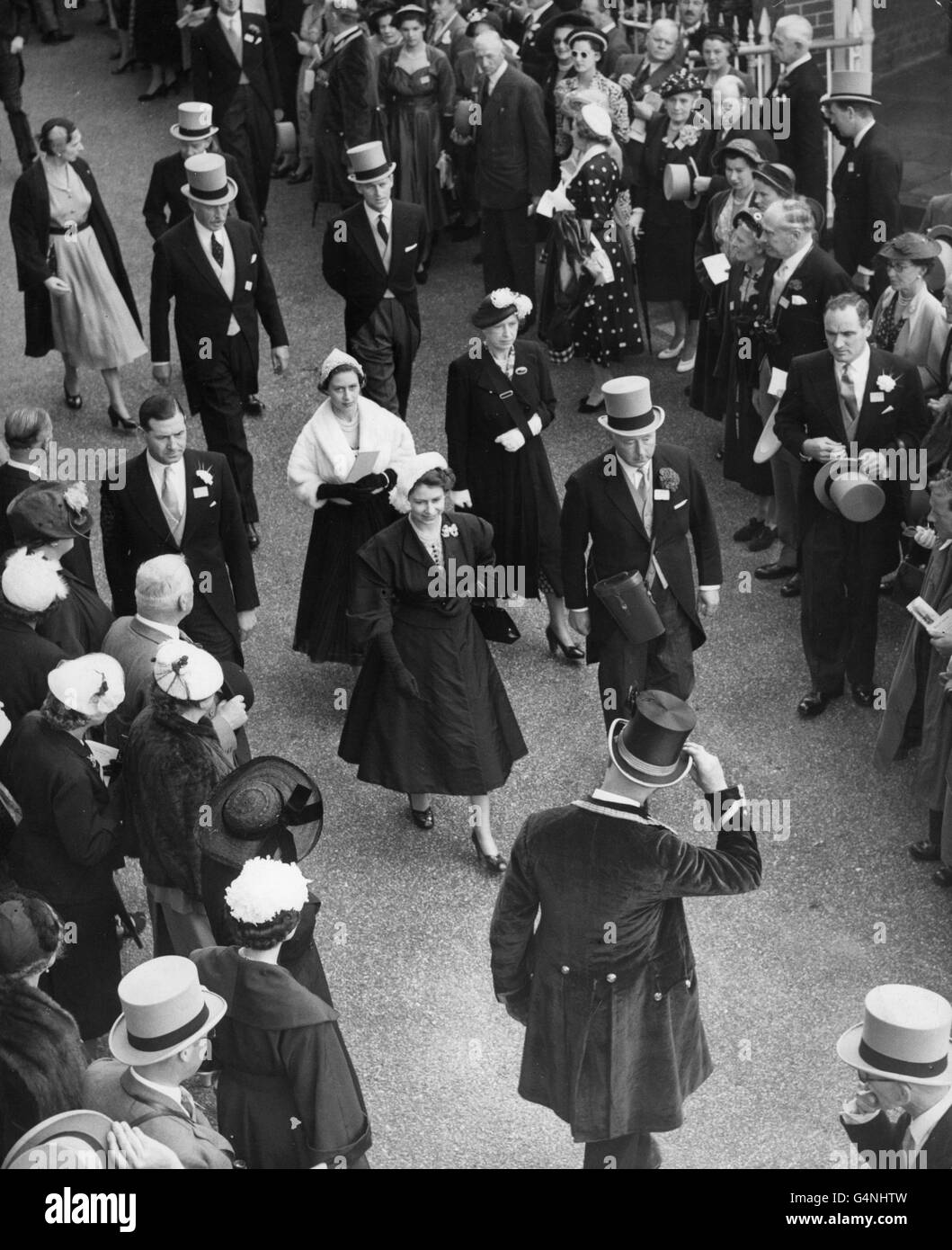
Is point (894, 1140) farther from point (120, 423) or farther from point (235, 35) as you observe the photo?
point (235, 35)

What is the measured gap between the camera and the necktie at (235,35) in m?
11.9

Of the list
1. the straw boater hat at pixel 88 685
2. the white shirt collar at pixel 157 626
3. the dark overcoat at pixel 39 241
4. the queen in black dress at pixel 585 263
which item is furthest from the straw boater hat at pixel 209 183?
the straw boater hat at pixel 88 685

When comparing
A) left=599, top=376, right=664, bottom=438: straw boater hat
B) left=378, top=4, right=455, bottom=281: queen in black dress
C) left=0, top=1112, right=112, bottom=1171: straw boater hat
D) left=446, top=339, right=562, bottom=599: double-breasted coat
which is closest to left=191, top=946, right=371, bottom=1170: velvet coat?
left=0, top=1112, right=112, bottom=1171: straw boater hat

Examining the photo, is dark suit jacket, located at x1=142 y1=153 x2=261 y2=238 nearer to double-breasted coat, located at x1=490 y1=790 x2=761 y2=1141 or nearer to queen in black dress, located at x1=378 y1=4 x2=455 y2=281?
queen in black dress, located at x1=378 y1=4 x2=455 y2=281

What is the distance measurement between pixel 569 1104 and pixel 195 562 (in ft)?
10.3

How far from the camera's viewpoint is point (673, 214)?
33.7 ft

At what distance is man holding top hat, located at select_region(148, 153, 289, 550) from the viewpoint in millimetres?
8852

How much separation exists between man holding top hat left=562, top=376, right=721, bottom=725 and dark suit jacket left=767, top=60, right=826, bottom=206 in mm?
3687

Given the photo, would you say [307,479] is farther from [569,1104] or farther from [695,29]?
[695,29]

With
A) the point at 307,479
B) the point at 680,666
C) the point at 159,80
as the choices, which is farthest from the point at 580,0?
the point at 680,666

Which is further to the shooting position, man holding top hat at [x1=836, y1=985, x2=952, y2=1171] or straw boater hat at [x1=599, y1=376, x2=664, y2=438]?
straw boater hat at [x1=599, y1=376, x2=664, y2=438]

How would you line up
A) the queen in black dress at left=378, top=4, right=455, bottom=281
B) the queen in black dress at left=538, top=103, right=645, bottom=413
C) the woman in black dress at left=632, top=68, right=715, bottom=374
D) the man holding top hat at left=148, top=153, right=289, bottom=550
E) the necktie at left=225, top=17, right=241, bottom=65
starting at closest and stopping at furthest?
the man holding top hat at left=148, top=153, right=289, bottom=550, the queen in black dress at left=538, top=103, right=645, bottom=413, the woman in black dress at left=632, top=68, right=715, bottom=374, the queen in black dress at left=378, top=4, right=455, bottom=281, the necktie at left=225, top=17, right=241, bottom=65

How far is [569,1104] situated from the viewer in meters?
5.02

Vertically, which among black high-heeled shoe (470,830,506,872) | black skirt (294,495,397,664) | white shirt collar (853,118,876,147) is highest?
white shirt collar (853,118,876,147)
